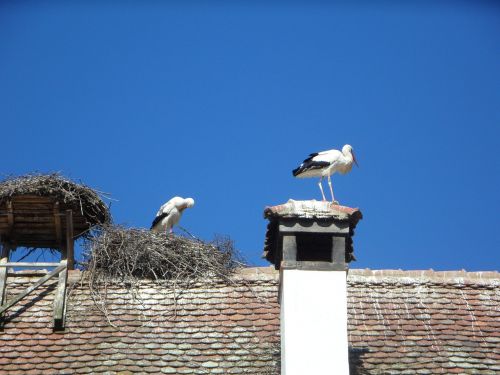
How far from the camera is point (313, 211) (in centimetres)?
1089

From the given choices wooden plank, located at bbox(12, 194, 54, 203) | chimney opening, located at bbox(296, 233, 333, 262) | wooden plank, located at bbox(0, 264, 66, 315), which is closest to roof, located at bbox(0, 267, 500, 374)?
wooden plank, located at bbox(0, 264, 66, 315)

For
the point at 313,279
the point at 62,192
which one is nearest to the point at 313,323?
the point at 313,279

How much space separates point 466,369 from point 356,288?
6.62 ft

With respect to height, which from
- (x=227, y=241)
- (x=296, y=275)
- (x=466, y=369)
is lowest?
(x=466, y=369)

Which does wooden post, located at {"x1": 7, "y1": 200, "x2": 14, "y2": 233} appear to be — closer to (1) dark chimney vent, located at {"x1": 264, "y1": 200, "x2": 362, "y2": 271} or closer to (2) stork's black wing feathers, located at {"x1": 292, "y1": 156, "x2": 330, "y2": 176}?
(2) stork's black wing feathers, located at {"x1": 292, "y1": 156, "x2": 330, "y2": 176}

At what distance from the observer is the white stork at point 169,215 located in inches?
715

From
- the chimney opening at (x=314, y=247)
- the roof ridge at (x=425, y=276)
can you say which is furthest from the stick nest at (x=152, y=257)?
the chimney opening at (x=314, y=247)

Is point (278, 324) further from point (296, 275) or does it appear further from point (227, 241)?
point (227, 241)

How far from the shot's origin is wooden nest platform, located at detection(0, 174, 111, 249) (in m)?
15.2

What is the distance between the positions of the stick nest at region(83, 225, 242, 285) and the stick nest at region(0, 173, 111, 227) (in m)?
0.64

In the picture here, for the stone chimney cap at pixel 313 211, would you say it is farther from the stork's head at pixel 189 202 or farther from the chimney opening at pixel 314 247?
the stork's head at pixel 189 202

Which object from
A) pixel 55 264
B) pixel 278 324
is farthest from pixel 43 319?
pixel 278 324

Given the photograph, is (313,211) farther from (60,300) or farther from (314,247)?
(60,300)

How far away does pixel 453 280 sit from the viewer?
12.9 m
